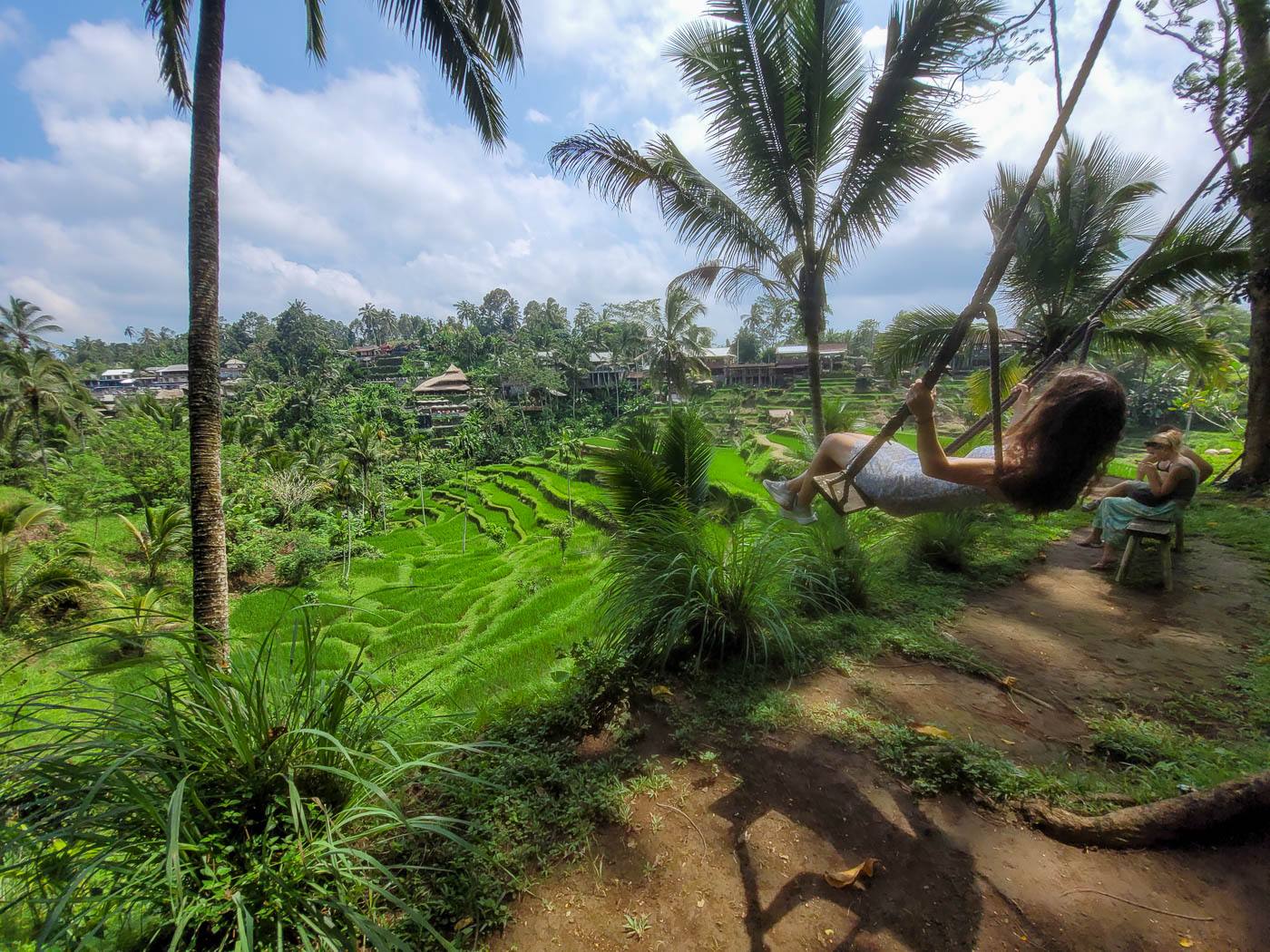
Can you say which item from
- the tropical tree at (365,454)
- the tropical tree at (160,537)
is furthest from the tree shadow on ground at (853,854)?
the tropical tree at (365,454)

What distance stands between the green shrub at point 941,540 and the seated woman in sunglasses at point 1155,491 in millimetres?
1097

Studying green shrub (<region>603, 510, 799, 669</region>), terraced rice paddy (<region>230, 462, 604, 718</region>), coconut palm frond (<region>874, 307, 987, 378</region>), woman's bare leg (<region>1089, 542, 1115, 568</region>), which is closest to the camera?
green shrub (<region>603, 510, 799, 669</region>)

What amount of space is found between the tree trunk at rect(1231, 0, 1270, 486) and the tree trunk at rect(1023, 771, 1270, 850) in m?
3.06

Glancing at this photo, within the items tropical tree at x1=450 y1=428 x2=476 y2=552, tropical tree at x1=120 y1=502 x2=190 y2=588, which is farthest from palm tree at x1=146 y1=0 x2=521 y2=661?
tropical tree at x1=450 y1=428 x2=476 y2=552

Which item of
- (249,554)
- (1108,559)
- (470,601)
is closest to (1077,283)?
(1108,559)

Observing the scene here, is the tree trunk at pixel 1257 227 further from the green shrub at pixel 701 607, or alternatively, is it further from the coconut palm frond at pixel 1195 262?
the green shrub at pixel 701 607

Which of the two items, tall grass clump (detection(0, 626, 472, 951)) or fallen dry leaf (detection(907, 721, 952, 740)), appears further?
fallen dry leaf (detection(907, 721, 952, 740))

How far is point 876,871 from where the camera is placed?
1.66m

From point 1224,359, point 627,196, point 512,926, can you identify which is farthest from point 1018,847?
point 1224,359

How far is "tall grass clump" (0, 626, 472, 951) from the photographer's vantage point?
119 cm

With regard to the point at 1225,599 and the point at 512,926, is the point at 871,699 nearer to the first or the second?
the point at 512,926

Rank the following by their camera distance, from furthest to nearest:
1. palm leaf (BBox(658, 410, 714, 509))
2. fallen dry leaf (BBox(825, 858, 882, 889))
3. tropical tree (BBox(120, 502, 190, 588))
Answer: tropical tree (BBox(120, 502, 190, 588)), palm leaf (BBox(658, 410, 714, 509)), fallen dry leaf (BBox(825, 858, 882, 889))

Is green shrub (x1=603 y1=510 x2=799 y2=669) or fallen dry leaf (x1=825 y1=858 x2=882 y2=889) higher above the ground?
green shrub (x1=603 y1=510 x2=799 y2=669)

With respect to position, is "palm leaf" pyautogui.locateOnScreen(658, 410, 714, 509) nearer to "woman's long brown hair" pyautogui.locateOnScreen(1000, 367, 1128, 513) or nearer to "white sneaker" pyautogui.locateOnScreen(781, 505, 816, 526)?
"white sneaker" pyautogui.locateOnScreen(781, 505, 816, 526)
